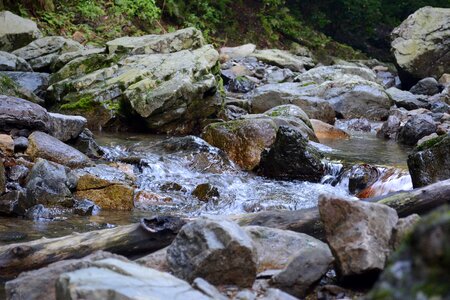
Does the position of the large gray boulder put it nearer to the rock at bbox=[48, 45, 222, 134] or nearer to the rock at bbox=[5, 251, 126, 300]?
the rock at bbox=[5, 251, 126, 300]

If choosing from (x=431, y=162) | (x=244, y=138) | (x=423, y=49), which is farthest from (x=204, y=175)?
(x=423, y=49)

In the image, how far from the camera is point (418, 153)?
6.24 m

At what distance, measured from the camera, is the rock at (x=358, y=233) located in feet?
9.51

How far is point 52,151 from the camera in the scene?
7.50m

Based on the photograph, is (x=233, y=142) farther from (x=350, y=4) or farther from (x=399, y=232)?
(x=350, y=4)

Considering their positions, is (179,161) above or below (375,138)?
above

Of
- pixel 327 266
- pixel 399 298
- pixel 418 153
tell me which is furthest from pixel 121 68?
pixel 399 298

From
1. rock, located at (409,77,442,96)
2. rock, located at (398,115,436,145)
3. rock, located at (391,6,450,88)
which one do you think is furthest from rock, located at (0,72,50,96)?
rock, located at (391,6,450,88)

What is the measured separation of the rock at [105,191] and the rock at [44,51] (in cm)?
750

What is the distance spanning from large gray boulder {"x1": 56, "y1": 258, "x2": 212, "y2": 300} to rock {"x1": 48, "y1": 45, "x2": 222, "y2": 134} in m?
8.59

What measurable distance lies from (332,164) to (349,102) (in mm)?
→ 7565

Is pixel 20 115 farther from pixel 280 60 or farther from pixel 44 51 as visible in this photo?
pixel 280 60

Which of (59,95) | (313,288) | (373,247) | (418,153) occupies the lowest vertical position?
(59,95)

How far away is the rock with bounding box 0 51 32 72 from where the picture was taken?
494 inches
